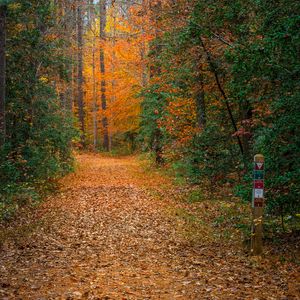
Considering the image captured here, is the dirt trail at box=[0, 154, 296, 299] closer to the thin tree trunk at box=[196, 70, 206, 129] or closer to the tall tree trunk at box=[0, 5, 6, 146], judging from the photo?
the tall tree trunk at box=[0, 5, 6, 146]

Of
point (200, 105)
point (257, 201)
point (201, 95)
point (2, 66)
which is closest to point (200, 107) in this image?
point (200, 105)

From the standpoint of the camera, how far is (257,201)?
758 cm

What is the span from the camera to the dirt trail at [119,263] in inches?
235

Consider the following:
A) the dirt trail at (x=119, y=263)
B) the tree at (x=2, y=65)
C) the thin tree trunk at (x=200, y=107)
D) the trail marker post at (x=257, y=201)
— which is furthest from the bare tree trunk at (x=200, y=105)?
the trail marker post at (x=257, y=201)

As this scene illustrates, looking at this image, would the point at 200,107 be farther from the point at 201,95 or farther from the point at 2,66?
the point at 2,66

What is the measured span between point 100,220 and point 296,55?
5.95 m

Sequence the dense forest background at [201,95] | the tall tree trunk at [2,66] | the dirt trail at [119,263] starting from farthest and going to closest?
1. the tall tree trunk at [2,66]
2. the dense forest background at [201,95]
3. the dirt trail at [119,263]

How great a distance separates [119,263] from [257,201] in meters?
2.55

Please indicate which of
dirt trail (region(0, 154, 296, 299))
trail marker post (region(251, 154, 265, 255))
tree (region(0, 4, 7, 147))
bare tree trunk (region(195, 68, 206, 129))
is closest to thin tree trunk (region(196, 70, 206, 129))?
bare tree trunk (region(195, 68, 206, 129))

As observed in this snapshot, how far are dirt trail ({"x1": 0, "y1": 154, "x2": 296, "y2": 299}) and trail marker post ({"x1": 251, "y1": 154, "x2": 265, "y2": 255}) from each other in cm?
35

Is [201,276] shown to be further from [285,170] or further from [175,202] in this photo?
[175,202]

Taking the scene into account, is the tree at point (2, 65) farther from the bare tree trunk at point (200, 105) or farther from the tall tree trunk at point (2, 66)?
the bare tree trunk at point (200, 105)

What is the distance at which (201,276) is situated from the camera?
666 centimetres

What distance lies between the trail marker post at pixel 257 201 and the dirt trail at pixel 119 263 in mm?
354
